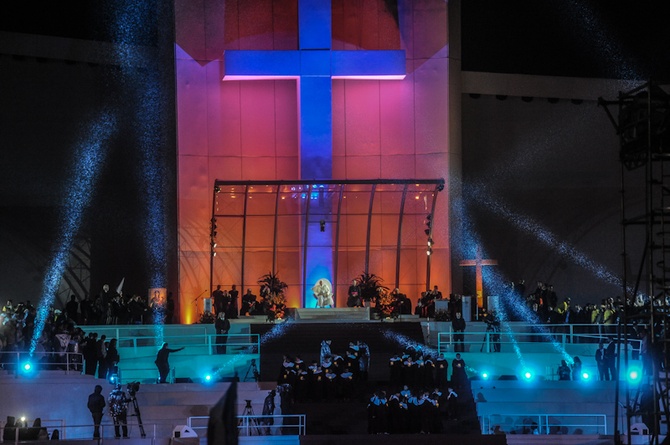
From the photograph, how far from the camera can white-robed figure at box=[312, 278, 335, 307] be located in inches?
1453

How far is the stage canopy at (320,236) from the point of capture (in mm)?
38188

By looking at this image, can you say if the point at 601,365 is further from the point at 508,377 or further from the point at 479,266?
the point at 479,266

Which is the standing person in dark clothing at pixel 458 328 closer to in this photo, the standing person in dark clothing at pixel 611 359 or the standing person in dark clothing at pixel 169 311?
the standing person in dark clothing at pixel 611 359

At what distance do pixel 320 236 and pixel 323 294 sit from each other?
7.48ft

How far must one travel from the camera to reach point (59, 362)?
27.2 m

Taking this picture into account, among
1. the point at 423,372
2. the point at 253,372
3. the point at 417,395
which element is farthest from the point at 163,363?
the point at 417,395

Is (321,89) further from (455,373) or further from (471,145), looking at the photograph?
(455,373)

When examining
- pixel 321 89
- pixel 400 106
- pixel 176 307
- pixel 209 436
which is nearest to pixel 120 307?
pixel 176 307

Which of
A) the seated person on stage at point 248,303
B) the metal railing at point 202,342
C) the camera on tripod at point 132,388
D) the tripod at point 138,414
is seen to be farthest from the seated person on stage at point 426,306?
the tripod at point 138,414

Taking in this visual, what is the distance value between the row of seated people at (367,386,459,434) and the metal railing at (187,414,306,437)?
57.6 inches

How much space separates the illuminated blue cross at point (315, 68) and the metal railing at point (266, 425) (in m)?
13.3

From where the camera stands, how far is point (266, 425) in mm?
25141

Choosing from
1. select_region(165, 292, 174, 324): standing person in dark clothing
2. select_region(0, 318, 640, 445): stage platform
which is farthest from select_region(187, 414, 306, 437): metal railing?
select_region(165, 292, 174, 324): standing person in dark clothing

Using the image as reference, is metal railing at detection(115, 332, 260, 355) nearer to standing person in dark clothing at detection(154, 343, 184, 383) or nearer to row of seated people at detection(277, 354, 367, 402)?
standing person in dark clothing at detection(154, 343, 184, 383)
